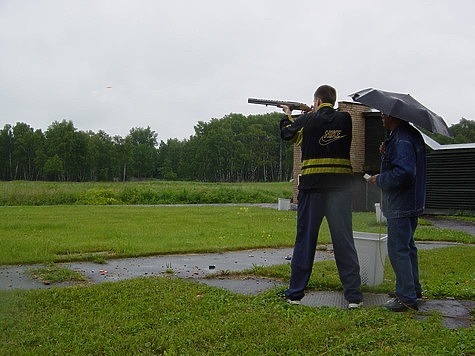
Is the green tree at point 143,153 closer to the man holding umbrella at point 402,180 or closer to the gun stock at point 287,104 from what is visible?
the gun stock at point 287,104

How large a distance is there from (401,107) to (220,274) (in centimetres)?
328

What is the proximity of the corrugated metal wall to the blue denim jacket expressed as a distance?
1751 centimetres

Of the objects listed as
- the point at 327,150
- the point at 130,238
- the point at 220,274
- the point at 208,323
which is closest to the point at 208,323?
the point at 208,323

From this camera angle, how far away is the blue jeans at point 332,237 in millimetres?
4922

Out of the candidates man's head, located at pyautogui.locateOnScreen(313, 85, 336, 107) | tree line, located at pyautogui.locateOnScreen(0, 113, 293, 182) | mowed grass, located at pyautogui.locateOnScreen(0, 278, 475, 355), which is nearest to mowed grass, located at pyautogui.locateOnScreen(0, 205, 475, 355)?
mowed grass, located at pyautogui.locateOnScreen(0, 278, 475, 355)

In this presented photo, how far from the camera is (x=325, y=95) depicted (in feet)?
16.6

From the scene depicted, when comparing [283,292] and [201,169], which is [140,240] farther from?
[201,169]

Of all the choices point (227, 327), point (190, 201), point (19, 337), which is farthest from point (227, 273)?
point (190, 201)

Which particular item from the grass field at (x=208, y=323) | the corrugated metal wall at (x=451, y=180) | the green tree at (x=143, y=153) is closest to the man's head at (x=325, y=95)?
the grass field at (x=208, y=323)

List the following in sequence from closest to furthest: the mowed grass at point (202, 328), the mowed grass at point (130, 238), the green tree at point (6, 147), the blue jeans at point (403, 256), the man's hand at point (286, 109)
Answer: the mowed grass at point (202, 328), the blue jeans at point (403, 256), the man's hand at point (286, 109), the mowed grass at point (130, 238), the green tree at point (6, 147)

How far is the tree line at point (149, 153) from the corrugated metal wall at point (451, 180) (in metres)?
40.3

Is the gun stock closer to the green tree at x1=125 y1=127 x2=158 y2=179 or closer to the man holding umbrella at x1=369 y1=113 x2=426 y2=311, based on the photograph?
the man holding umbrella at x1=369 y1=113 x2=426 y2=311

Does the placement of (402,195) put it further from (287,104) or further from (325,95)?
(287,104)

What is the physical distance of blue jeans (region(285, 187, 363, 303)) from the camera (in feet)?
16.1
